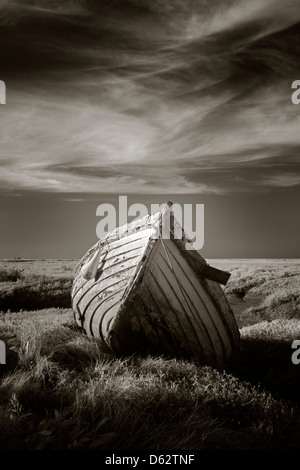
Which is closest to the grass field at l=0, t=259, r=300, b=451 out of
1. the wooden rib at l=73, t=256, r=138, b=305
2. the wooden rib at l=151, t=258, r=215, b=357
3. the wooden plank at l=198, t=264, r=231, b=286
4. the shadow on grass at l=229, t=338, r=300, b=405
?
the shadow on grass at l=229, t=338, r=300, b=405

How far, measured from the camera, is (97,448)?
3469 mm

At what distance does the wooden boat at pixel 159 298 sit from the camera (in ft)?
18.8

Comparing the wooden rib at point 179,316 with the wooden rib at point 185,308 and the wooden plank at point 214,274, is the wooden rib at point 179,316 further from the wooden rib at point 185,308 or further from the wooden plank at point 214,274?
the wooden plank at point 214,274

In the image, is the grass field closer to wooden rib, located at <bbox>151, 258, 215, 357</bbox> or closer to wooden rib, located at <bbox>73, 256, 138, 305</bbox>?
wooden rib, located at <bbox>151, 258, 215, 357</bbox>

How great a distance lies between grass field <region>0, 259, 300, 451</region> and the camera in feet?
12.0

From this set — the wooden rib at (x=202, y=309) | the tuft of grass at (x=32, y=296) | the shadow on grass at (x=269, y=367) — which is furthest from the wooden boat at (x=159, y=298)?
the tuft of grass at (x=32, y=296)

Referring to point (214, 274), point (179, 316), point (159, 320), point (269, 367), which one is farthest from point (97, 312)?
point (269, 367)

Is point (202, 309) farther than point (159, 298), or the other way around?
point (202, 309)

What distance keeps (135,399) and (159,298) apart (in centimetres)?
169

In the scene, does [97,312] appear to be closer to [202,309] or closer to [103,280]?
[103,280]

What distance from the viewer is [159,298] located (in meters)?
5.79

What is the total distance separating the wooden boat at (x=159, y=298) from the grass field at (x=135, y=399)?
333 millimetres

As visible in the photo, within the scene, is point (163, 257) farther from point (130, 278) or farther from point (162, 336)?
point (162, 336)
